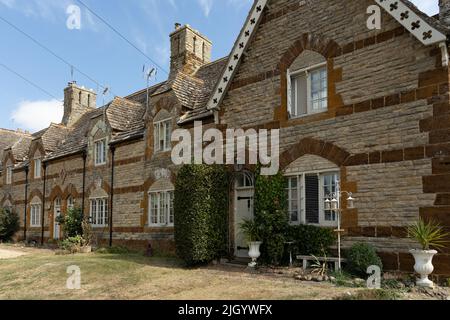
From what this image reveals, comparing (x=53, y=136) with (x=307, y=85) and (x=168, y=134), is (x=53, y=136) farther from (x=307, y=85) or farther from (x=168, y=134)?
(x=307, y=85)

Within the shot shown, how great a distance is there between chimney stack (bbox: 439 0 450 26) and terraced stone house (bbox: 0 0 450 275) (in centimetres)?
3

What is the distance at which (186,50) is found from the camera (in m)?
22.2

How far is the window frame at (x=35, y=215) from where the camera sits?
2817 cm

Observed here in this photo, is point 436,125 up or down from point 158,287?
up

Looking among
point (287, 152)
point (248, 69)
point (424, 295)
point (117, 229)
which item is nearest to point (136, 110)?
point (117, 229)

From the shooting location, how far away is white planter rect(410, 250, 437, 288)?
31.4 ft

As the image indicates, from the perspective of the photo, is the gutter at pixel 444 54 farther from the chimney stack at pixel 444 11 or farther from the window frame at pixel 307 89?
the window frame at pixel 307 89

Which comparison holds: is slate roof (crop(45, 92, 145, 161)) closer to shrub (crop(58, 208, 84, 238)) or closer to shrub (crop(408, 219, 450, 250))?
shrub (crop(58, 208, 84, 238))

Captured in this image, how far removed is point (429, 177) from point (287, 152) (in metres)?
4.50

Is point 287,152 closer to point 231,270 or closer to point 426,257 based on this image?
point 231,270

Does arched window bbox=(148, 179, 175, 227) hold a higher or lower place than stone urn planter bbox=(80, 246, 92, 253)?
higher

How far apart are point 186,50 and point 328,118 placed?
12041mm

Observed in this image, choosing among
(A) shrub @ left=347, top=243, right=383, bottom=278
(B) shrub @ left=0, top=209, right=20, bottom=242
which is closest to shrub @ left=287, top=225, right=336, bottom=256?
(A) shrub @ left=347, top=243, right=383, bottom=278

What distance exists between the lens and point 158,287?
10.6 meters
